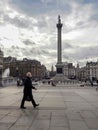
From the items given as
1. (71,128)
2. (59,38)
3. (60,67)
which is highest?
(59,38)

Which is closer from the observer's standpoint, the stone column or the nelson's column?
the nelson's column

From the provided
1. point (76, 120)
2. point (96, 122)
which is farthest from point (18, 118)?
point (96, 122)

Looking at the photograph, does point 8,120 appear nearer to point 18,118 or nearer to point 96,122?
point 18,118

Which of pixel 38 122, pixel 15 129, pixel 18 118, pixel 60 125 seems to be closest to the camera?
pixel 15 129

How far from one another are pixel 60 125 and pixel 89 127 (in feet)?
3.51

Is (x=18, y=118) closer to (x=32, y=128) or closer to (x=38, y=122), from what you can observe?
(x=38, y=122)

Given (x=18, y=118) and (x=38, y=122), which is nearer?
(x=38, y=122)

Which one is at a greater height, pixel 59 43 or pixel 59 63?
pixel 59 43

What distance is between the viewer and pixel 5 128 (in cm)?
1051

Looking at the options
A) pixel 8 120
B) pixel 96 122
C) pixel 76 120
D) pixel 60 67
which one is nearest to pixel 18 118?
pixel 8 120

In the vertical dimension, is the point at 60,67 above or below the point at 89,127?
above

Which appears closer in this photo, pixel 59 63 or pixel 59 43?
pixel 59 63

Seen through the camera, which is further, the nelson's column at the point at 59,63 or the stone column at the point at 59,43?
the stone column at the point at 59,43

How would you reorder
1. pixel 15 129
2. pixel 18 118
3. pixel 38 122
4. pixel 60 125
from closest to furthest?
pixel 15 129 → pixel 60 125 → pixel 38 122 → pixel 18 118
